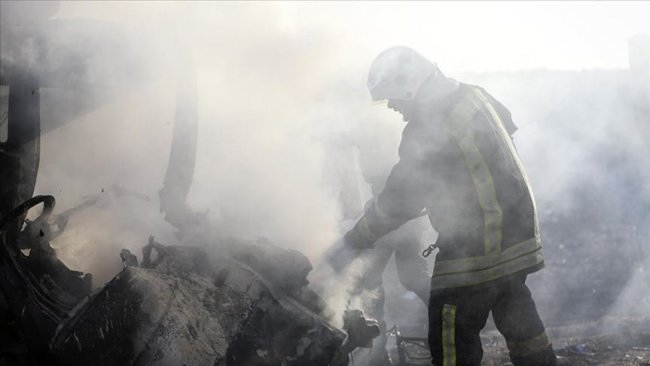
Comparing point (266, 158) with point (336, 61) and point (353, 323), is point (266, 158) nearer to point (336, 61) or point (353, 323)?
point (336, 61)

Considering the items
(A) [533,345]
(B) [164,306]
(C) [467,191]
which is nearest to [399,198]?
(C) [467,191]

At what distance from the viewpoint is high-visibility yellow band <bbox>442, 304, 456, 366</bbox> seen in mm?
2449

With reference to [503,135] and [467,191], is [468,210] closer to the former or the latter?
[467,191]

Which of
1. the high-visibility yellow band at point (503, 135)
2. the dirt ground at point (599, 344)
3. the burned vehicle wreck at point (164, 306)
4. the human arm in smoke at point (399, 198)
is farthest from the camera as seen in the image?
the dirt ground at point (599, 344)

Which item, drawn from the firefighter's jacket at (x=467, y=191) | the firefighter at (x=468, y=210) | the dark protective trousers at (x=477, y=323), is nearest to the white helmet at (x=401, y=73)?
the firefighter at (x=468, y=210)

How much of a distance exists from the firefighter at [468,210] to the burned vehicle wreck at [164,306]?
74 cm

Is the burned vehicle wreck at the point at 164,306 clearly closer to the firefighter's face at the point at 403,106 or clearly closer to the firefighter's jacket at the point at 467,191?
the firefighter's jacket at the point at 467,191

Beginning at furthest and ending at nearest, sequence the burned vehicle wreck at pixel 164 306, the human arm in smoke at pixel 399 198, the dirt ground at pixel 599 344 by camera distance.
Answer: the dirt ground at pixel 599 344
the human arm in smoke at pixel 399 198
the burned vehicle wreck at pixel 164 306

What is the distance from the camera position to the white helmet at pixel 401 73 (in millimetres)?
2814

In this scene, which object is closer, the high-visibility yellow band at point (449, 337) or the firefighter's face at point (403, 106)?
the high-visibility yellow band at point (449, 337)

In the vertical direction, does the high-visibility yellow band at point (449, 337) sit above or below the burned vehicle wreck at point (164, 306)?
above

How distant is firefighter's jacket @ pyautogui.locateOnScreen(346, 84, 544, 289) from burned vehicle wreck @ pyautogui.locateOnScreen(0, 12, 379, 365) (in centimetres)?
78

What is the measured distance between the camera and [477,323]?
8.24 ft

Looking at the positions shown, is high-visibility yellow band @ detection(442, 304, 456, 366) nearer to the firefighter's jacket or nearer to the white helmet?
the firefighter's jacket
